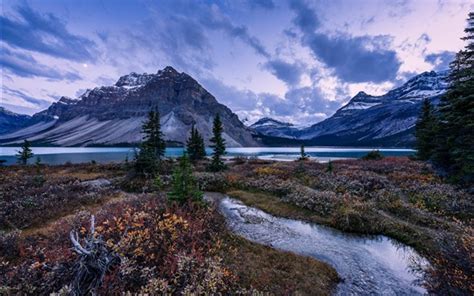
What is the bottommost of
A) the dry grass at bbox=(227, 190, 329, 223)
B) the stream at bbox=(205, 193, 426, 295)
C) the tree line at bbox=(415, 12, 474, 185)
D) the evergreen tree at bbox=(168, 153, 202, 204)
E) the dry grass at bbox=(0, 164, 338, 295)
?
the stream at bbox=(205, 193, 426, 295)

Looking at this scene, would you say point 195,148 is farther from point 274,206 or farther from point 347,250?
point 347,250

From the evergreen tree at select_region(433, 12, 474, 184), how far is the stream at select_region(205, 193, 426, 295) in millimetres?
9447

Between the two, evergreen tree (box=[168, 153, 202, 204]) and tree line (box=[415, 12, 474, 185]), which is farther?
tree line (box=[415, 12, 474, 185])

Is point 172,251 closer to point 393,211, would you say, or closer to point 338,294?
point 338,294

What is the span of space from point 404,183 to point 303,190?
10.1 metres

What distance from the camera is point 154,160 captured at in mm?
28797

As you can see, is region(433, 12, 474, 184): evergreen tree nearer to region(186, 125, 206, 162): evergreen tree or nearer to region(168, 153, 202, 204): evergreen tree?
region(168, 153, 202, 204): evergreen tree

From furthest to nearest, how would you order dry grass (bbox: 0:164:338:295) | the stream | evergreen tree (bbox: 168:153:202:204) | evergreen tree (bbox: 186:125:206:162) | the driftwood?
evergreen tree (bbox: 186:125:206:162) → evergreen tree (bbox: 168:153:202:204) → the stream → dry grass (bbox: 0:164:338:295) → the driftwood

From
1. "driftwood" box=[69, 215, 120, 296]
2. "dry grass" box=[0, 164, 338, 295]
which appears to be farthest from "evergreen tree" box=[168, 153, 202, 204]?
"driftwood" box=[69, 215, 120, 296]

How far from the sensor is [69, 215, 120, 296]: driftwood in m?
5.69

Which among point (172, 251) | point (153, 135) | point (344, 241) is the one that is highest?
point (153, 135)

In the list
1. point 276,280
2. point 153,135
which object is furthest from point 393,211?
point 153,135

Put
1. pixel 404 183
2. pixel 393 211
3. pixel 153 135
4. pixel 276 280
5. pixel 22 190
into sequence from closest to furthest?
pixel 276 280 < pixel 393 211 < pixel 22 190 < pixel 404 183 < pixel 153 135

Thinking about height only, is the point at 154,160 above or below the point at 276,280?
above
